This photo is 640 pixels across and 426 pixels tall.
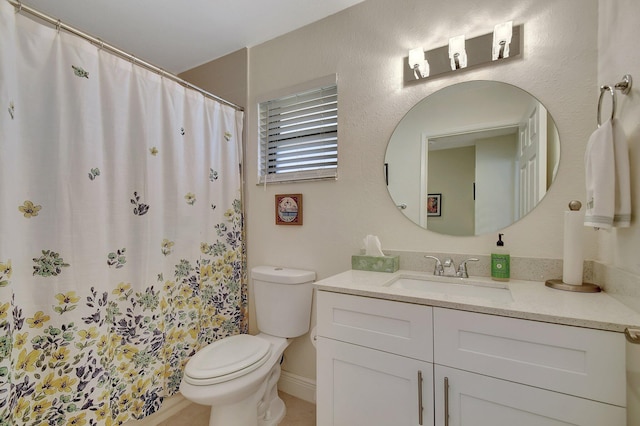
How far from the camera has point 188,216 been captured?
1.65 meters

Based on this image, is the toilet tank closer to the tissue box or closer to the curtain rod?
the tissue box

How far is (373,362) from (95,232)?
4.32ft

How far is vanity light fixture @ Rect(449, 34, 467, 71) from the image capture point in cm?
133

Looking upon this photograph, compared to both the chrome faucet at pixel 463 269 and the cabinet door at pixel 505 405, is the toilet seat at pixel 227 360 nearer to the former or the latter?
the cabinet door at pixel 505 405

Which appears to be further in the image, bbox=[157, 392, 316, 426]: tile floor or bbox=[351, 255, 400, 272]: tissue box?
bbox=[157, 392, 316, 426]: tile floor

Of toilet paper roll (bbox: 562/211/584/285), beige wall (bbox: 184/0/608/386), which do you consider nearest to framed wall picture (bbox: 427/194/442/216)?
beige wall (bbox: 184/0/608/386)

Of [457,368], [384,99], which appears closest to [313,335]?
[457,368]

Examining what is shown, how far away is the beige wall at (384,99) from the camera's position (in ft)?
3.87

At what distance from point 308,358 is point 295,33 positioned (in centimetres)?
218

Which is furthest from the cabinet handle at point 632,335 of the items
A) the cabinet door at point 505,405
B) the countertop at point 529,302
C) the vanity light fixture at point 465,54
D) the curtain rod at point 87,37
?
the curtain rod at point 87,37

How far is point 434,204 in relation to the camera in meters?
1.45

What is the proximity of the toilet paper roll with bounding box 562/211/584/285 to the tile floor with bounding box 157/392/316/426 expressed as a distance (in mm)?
1510

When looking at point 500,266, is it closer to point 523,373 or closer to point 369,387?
point 523,373

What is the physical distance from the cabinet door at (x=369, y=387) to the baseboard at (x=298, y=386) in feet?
1.96
